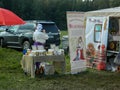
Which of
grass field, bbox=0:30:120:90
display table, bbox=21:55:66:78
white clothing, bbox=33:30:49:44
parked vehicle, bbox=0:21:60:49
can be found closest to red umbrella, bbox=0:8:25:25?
white clothing, bbox=33:30:49:44

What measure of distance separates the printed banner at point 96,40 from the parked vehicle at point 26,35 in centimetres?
615

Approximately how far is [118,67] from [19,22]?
14.3ft

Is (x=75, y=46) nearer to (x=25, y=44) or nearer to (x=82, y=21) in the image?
(x=82, y=21)

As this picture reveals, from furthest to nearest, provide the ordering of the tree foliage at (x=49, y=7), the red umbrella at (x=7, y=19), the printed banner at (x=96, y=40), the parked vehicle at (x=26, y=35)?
the tree foliage at (x=49, y=7)
the parked vehicle at (x=26, y=35)
the printed banner at (x=96, y=40)
the red umbrella at (x=7, y=19)

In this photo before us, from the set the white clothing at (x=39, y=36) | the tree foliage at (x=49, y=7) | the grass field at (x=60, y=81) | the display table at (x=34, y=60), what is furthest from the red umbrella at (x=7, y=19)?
the tree foliage at (x=49, y=7)

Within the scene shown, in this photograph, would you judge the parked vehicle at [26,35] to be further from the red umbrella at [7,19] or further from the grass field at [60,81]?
the red umbrella at [7,19]

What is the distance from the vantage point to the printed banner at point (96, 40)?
1412cm

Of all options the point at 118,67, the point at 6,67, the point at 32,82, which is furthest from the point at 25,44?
the point at 32,82

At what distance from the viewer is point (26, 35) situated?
21.7m

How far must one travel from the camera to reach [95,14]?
14.5m

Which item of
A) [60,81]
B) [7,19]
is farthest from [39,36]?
[60,81]

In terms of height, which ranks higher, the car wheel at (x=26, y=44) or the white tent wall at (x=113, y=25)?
the white tent wall at (x=113, y=25)

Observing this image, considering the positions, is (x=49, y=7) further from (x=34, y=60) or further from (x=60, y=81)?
(x=60, y=81)

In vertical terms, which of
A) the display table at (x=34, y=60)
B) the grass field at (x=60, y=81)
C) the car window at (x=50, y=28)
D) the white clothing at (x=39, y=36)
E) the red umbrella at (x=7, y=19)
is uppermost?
the red umbrella at (x=7, y=19)
